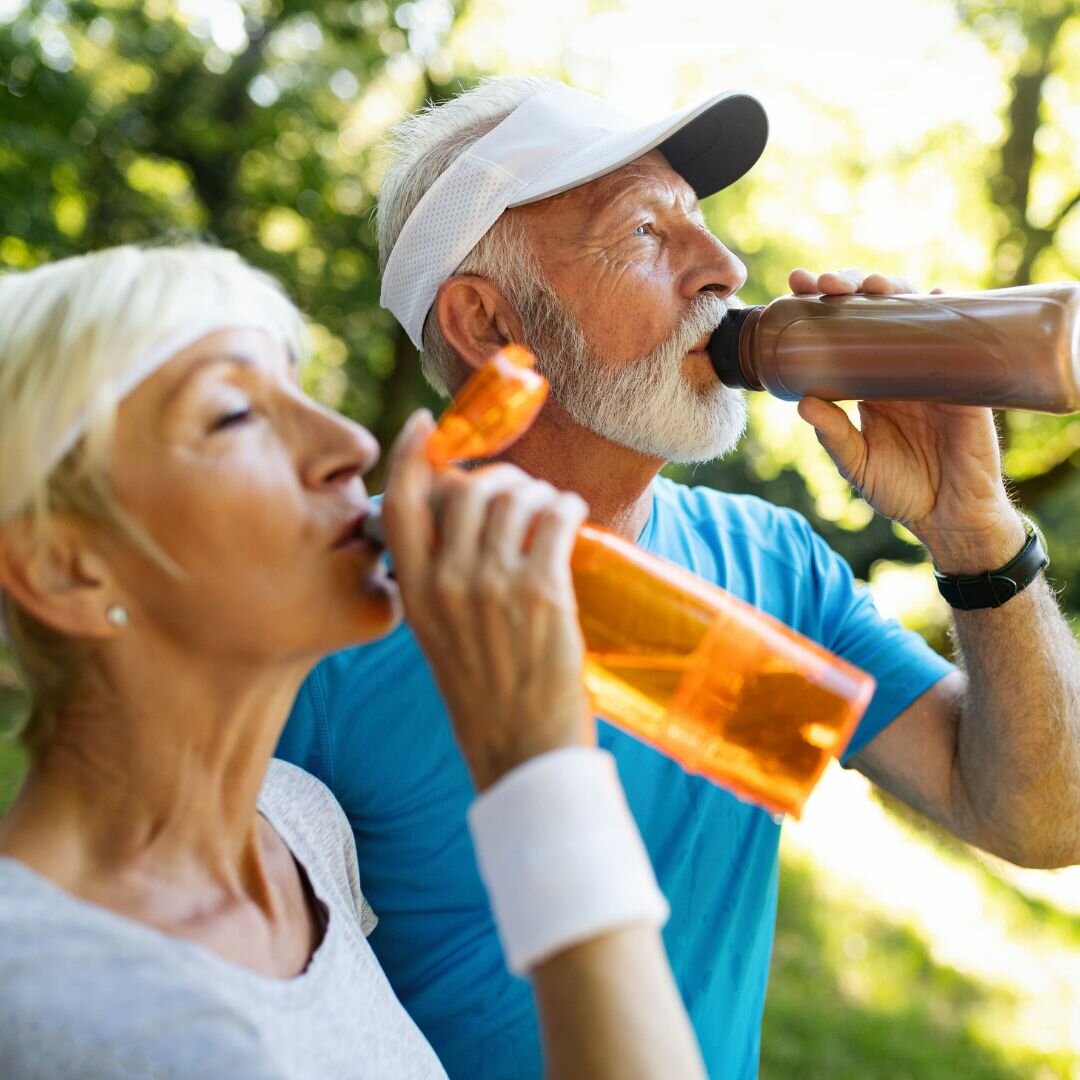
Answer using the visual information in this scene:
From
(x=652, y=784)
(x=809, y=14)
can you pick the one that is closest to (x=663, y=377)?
(x=652, y=784)

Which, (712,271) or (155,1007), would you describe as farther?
(712,271)

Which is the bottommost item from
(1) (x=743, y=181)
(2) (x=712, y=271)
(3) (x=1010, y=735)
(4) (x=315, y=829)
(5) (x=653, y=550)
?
(1) (x=743, y=181)

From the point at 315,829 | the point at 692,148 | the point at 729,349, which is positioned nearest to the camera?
the point at 315,829

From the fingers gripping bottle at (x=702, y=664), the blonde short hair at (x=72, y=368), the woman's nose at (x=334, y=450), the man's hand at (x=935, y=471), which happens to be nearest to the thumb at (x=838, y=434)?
the man's hand at (x=935, y=471)

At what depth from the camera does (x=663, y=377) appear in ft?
6.61

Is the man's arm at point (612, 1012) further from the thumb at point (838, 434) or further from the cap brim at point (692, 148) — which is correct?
the cap brim at point (692, 148)

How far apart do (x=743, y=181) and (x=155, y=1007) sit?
893 centimetres

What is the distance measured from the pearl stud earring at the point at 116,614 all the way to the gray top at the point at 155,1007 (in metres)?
0.27

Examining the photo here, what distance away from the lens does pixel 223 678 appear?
4.20 feet

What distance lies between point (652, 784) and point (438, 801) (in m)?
0.37

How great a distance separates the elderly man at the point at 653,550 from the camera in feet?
6.13

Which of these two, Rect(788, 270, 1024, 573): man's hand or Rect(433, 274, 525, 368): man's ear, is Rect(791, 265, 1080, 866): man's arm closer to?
Rect(788, 270, 1024, 573): man's hand

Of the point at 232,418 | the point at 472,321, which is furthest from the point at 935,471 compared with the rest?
the point at 232,418

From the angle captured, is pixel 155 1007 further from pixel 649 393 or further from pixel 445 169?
pixel 445 169
